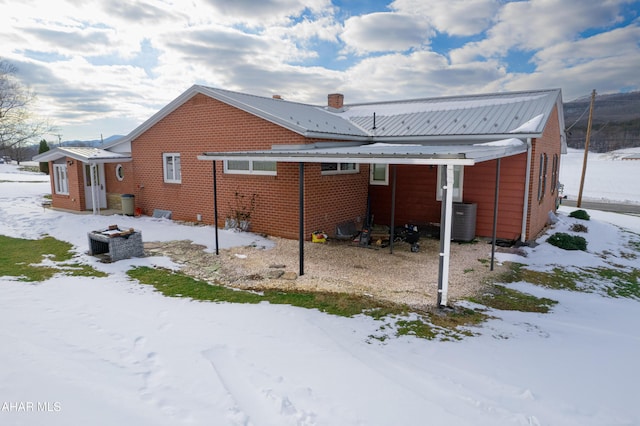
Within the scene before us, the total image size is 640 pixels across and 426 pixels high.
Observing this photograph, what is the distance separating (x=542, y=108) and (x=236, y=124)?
30.9ft

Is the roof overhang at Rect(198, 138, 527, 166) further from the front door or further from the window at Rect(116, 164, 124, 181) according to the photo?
the front door

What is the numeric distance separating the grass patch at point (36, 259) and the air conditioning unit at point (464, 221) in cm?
903

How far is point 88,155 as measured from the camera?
1484 centimetres

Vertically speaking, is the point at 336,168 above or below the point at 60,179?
above

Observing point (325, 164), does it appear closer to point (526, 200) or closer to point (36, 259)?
point (526, 200)

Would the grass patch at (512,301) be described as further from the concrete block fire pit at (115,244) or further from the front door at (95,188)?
the front door at (95,188)

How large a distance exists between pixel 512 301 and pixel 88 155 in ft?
49.3

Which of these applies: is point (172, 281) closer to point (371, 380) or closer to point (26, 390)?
point (26, 390)

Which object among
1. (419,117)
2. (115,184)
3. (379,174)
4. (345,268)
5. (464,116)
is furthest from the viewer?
(115,184)

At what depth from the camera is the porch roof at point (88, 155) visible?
47.7 ft

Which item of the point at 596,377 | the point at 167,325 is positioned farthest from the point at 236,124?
the point at 596,377

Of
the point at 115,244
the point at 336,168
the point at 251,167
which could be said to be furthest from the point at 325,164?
the point at 115,244

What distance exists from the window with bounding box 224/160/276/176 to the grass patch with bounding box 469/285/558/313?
6618 millimetres

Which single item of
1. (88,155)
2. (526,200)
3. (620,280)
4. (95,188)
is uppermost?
(88,155)
